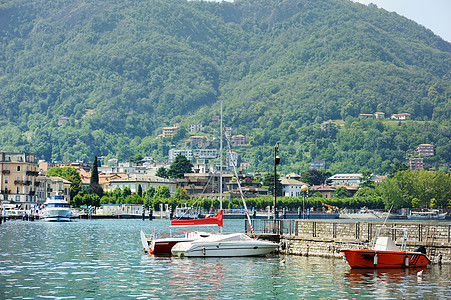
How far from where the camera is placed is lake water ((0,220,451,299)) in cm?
3534

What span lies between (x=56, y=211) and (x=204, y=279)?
325 ft

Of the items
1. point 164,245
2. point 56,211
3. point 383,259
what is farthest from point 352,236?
point 56,211

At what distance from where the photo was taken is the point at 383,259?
4412 centimetres

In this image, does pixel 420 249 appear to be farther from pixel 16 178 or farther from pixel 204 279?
pixel 16 178

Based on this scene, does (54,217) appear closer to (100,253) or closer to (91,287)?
(100,253)

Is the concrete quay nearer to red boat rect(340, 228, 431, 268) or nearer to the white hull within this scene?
red boat rect(340, 228, 431, 268)

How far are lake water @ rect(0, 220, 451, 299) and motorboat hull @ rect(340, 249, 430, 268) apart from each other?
599 mm

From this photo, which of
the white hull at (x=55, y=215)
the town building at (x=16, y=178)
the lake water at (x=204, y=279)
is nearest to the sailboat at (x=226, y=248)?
the lake water at (x=204, y=279)

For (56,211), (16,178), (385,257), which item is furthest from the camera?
(16,178)

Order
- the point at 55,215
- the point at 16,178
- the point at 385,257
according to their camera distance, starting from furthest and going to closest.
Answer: the point at 16,178, the point at 55,215, the point at 385,257

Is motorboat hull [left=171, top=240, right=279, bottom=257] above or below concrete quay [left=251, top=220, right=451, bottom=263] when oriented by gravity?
below

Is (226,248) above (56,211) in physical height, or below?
above

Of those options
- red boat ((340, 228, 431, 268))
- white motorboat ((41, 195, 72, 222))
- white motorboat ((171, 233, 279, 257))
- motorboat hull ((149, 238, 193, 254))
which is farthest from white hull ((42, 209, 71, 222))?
red boat ((340, 228, 431, 268))

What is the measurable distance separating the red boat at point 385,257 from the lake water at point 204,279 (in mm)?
614
